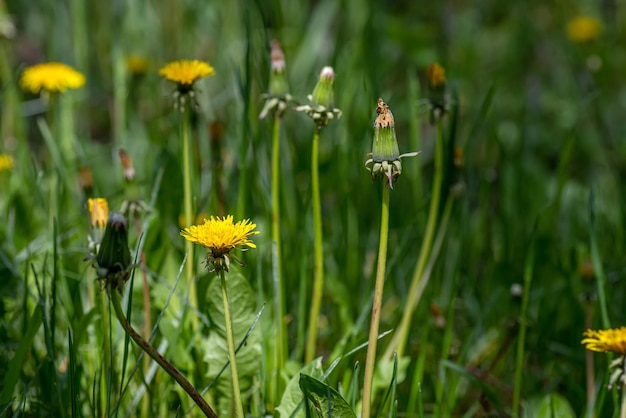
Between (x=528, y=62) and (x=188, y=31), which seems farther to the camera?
(x=528, y=62)

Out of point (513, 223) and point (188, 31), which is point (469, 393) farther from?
point (188, 31)

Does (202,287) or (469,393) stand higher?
(202,287)

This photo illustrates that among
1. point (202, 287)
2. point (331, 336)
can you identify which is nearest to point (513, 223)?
point (331, 336)

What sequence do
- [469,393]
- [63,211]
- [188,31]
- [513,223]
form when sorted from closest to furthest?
[469,393] → [63,211] → [513,223] → [188,31]

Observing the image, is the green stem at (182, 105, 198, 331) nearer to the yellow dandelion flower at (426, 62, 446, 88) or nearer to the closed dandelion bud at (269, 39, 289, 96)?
the closed dandelion bud at (269, 39, 289, 96)

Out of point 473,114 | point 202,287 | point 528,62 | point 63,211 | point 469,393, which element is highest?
point 528,62

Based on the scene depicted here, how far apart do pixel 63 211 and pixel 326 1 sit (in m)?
1.53

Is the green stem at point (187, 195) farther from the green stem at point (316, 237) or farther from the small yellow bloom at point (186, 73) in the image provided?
the green stem at point (316, 237)

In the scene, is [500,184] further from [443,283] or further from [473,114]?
[473,114]

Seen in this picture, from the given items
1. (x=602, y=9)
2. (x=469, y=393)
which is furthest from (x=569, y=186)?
(x=602, y=9)

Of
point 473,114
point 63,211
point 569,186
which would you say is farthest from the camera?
point 473,114

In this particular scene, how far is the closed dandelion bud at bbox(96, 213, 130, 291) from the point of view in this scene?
834mm

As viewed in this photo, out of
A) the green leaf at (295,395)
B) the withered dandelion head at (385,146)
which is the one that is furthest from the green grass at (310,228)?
the withered dandelion head at (385,146)

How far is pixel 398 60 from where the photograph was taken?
3410 mm
